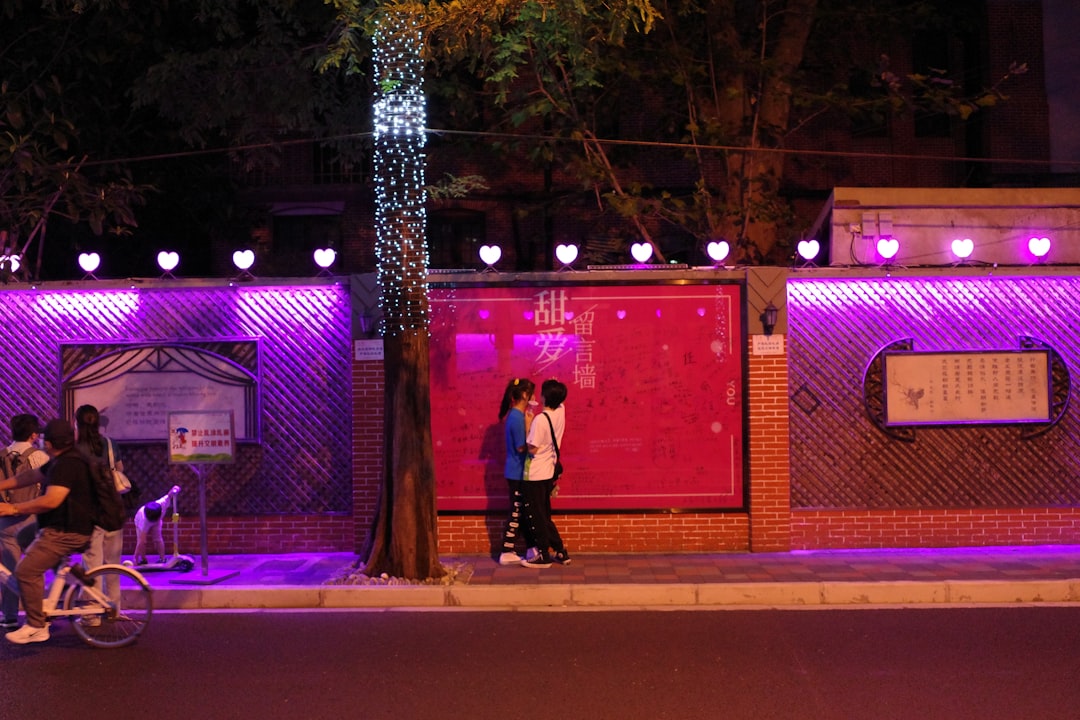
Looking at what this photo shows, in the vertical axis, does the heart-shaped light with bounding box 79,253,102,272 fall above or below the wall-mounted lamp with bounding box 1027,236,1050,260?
below

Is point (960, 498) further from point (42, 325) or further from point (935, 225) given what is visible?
point (42, 325)

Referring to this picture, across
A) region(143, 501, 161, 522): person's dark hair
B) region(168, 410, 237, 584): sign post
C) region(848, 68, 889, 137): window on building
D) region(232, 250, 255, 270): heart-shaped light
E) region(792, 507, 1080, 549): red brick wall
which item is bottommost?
region(792, 507, 1080, 549): red brick wall

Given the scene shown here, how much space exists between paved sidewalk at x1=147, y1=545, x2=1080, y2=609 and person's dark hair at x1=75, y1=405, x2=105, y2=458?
1545 millimetres

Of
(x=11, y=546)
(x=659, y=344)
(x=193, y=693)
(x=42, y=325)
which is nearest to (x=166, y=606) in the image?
(x=11, y=546)

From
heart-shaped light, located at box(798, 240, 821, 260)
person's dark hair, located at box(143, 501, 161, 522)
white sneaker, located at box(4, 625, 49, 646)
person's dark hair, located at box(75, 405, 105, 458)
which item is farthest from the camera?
heart-shaped light, located at box(798, 240, 821, 260)

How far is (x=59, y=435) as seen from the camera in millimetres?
7887

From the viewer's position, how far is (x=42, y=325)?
1221cm

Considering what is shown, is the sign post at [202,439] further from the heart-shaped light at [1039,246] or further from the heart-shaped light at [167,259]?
the heart-shaped light at [1039,246]

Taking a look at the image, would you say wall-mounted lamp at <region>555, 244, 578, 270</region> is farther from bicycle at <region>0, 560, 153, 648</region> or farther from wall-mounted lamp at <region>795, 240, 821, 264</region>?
bicycle at <region>0, 560, 153, 648</region>

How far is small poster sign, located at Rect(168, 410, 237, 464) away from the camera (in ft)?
34.8

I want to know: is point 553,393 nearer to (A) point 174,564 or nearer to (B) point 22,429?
(A) point 174,564

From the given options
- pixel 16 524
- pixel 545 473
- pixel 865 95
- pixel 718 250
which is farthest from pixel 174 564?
pixel 865 95

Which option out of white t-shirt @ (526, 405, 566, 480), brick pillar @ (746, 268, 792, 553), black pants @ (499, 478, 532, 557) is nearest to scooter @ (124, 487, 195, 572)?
black pants @ (499, 478, 532, 557)

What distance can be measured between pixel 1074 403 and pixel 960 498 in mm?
1775
